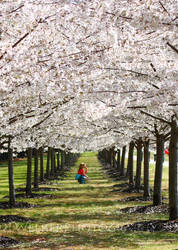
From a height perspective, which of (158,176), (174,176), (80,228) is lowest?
(80,228)

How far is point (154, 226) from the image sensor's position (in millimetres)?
12117

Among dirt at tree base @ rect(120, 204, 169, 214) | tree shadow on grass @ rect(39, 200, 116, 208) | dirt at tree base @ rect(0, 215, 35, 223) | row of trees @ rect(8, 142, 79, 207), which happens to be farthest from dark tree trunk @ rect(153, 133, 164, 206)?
row of trees @ rect(8, 142, 79, 207)

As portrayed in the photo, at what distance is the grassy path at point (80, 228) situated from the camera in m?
10.1

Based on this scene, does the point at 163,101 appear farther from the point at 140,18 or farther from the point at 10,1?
the point at 10,1

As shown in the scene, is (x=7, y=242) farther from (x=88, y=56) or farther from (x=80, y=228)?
(x=88, y=56)

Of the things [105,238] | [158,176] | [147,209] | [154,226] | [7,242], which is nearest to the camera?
[7,242]

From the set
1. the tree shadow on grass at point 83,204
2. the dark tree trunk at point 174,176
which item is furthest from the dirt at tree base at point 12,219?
the dark tree trunk at point 174,176

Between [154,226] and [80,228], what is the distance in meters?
2.31

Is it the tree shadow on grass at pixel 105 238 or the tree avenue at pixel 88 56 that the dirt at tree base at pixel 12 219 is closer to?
the tree shadow on grass at pixel 105 238

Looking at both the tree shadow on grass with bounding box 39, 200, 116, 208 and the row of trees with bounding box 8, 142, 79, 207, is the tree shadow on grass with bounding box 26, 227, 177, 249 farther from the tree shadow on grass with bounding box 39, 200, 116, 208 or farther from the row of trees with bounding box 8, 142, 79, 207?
the tree shadow on grass with bounding box 39, 200, 116, 208

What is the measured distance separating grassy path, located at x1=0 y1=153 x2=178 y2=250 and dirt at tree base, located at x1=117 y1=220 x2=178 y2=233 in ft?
1.55

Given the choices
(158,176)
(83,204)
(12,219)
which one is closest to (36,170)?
(83,204)

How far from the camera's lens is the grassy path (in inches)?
396

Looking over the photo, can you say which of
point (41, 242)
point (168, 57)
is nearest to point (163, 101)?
point (168, 57)
